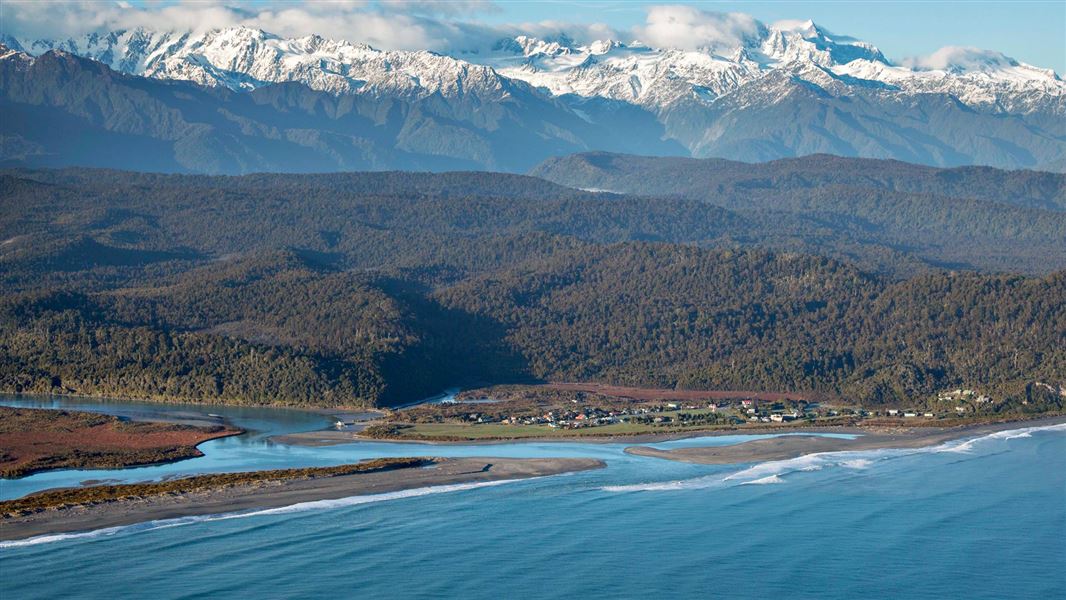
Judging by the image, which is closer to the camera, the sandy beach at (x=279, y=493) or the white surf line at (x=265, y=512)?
the white surf line at (x=265, y=512)

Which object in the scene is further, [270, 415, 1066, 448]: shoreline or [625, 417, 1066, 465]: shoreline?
[270, 415, 1066, 448]: shoreline

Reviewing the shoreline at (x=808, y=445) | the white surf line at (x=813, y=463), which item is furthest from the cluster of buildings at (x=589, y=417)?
the white surf line at (x=813, y=463)

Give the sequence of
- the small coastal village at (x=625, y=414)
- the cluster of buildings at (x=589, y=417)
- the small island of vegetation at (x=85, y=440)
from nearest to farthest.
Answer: the small island of vegetation at (x=85, y=440), the small coastal village at (x=625, y=414), the cluster of buildings at (x=589, y=417)

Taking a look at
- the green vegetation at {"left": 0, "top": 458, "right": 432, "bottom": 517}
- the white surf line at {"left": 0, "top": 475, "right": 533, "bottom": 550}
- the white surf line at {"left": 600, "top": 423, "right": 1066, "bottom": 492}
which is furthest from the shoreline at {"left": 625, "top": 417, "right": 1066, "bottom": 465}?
the green vegetation at {"left": 0, "top": 458, "right": 432, "bottom": 517}

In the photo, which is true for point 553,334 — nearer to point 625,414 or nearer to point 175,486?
point 625,414

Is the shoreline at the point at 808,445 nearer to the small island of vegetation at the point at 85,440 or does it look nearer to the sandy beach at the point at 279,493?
the sandy beach at the point at 279,493

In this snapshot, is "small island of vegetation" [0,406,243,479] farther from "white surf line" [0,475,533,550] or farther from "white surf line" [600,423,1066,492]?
"white surf line" [600,423,1066,492]

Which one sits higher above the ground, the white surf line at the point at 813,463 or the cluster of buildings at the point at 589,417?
the cluster of buildings at the point at 589,417
